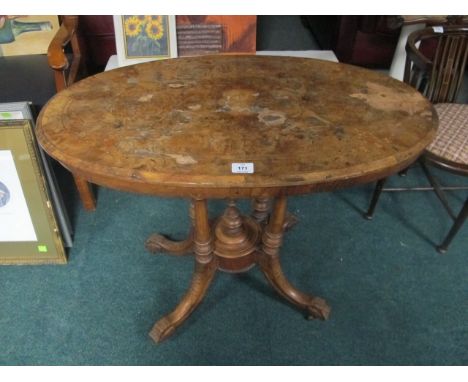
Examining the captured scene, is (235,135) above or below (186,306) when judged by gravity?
above

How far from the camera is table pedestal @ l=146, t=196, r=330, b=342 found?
4.44ft

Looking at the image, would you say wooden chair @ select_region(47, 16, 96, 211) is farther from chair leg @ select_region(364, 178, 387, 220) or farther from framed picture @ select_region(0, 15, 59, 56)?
chair leg @ select_region(364, 178, 387, 220)

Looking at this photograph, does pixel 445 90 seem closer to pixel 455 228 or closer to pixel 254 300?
pixel 455 228

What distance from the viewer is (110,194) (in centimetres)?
213

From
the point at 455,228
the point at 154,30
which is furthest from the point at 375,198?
the point at 154,30

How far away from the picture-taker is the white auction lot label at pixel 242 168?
89 cm

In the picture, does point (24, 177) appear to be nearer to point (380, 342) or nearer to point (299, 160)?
point (299, 160)

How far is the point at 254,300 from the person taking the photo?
5.22 ft

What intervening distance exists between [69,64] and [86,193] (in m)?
0.66

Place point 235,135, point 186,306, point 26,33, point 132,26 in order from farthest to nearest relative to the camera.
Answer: point 26,33 < point 132,26 < point 186,306 < point 235,135

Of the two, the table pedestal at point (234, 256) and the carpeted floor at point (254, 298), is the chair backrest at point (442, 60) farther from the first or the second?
the table pedestal at point (234, 256)

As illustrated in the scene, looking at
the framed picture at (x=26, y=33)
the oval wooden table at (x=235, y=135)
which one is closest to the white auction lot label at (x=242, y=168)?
the oval wooden table at (x=235, y=135)

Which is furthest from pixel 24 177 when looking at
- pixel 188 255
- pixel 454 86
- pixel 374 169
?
pixel 454 86

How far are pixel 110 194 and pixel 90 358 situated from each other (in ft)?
3.14
